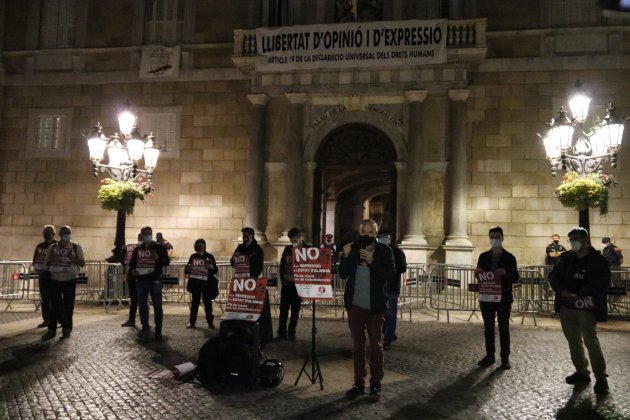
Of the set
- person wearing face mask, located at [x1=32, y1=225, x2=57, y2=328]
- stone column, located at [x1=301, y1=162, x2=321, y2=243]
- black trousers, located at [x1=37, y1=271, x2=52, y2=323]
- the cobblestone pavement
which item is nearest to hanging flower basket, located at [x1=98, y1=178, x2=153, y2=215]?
person wearing face mask, located at [x1=32, y1=225, x2=57, y2=328]

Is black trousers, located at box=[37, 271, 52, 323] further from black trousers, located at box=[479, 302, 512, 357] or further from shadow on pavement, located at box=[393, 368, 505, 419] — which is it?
black trousers, located at box=[479, 302, 512, 357]

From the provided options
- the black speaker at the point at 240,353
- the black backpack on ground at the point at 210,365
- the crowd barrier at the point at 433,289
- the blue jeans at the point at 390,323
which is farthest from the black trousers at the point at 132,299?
the blue jeans at the point at 390,323

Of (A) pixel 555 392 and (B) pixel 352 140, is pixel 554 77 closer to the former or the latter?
(B) pixel 352 140

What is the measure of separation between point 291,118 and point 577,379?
498 inches

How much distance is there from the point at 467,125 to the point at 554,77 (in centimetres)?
303

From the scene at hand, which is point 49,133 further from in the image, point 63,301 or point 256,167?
point 63,301

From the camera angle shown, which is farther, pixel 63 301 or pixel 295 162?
pixel 295 162

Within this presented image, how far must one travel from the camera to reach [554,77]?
1691cm

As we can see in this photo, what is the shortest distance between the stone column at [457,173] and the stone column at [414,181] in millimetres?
829

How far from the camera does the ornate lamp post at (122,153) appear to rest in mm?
13883

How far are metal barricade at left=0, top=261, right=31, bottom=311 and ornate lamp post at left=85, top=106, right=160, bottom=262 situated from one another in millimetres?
1987

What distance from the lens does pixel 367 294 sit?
233 inches

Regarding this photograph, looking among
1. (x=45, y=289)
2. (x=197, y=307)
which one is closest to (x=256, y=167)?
(x=197, y=307)

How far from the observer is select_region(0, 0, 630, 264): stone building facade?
16.6 metres
